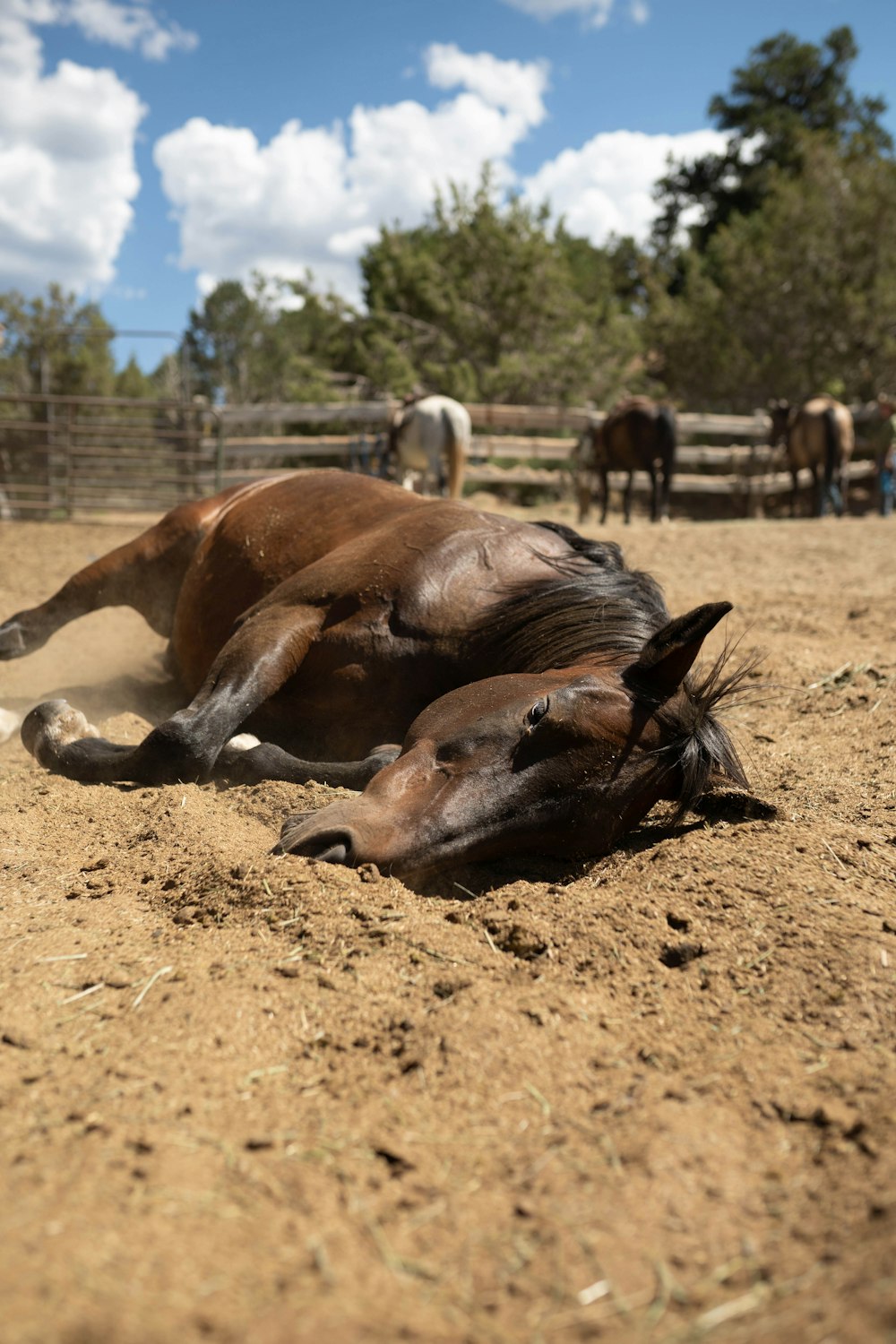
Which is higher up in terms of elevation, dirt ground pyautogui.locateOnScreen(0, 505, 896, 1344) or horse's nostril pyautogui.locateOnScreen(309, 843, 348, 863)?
horse's nostril pyautogui.locateOnScreen(309, 843, 348, 863)

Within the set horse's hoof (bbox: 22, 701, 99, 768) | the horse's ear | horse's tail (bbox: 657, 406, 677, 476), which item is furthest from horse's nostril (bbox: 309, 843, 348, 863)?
horse's tail (bbox: 657, 406, 677, 476)

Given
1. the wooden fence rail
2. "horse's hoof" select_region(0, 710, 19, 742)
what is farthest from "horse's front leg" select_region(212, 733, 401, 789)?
the wooden fence rail

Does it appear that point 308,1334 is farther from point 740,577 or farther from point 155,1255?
point 740,577

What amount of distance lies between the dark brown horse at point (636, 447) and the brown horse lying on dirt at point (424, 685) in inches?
448

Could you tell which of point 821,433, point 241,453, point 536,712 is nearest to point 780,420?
point 821,433

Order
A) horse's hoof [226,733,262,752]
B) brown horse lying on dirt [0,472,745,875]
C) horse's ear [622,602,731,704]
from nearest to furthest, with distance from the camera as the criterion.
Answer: brown horse lying on dirt [0,472,745,875] → horse's ear [622,602,731,704] → horse's hoof [226,733,262,752]

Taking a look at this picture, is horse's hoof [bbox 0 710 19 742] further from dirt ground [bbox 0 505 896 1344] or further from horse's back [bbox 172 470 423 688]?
dirt ground [bbox 0 505 896 1344]

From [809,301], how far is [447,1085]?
86.3 ft

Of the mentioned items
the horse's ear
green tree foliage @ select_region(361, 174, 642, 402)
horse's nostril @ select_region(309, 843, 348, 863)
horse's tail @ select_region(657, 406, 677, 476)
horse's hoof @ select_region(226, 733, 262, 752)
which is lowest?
horse's nostril @ select_region(309, 843, 348, 863)

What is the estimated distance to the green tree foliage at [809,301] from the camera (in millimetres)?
23656

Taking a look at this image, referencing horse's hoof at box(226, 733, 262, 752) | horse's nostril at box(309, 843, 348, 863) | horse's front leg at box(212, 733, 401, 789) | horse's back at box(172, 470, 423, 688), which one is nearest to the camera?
horse's nostril at box(309, 843, 348, 863)

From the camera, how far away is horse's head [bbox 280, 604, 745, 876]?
2.25m

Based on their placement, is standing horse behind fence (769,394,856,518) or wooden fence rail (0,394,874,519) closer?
Result: wooden fence rail (0,394,874,519)

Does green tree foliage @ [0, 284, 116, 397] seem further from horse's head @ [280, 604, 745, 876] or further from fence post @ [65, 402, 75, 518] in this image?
horse's head @ [280, 604, 745, 876]
